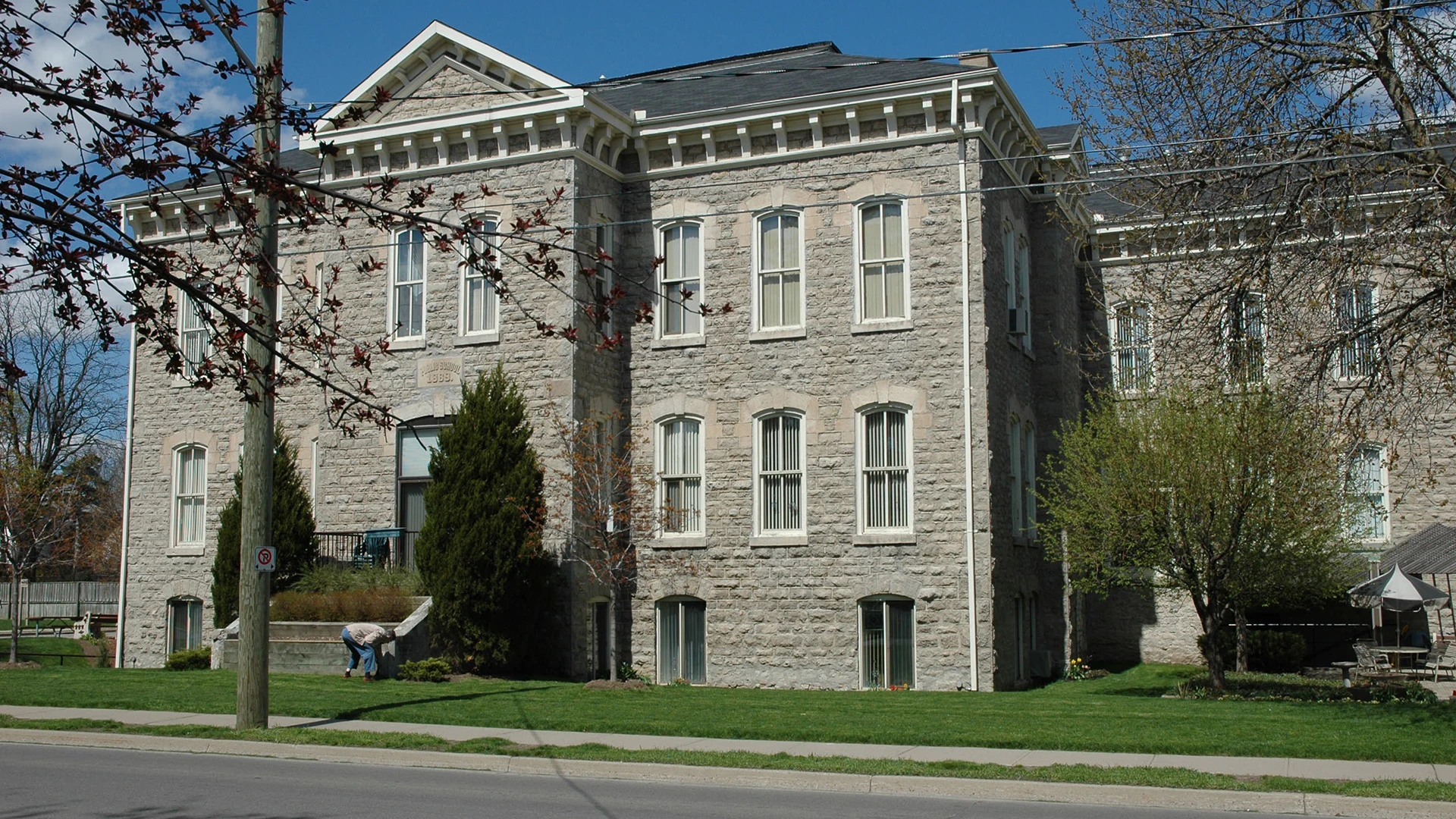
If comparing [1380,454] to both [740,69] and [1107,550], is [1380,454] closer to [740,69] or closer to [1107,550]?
[1107,550]

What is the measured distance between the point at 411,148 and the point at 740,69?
25.6ft

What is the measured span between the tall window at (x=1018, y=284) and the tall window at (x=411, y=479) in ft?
34.5

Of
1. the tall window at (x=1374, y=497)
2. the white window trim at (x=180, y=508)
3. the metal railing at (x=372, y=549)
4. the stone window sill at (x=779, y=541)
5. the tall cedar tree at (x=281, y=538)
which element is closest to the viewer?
the stone window sill at (x=779, y=541)

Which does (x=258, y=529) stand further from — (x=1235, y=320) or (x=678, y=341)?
(x=1235, y=320)

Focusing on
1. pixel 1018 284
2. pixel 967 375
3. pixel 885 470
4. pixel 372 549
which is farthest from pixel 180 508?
pixel 1018 284

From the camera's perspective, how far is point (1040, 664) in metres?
24.7

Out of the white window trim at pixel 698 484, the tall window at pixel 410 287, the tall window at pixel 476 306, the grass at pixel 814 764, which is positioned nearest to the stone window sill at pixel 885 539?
the white window trim at pixel 698 484

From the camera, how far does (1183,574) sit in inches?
790

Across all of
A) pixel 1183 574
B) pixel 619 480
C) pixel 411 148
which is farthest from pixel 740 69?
pixel 1183 574

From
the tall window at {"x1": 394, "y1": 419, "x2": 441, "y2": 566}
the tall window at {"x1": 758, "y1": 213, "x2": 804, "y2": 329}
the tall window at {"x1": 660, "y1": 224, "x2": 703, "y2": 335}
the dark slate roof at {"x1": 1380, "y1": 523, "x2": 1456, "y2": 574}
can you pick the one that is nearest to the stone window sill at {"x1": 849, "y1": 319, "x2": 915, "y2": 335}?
the tall window at {"x1": 758, "y1": 213, "x2": 804, "y2": 329}

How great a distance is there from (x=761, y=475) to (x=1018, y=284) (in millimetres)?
6409

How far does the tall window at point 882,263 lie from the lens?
73.6ft

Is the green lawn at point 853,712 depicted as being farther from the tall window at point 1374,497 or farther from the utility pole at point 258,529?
the tall window at point 1374,497

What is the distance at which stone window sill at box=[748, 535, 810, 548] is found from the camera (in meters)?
22.4
